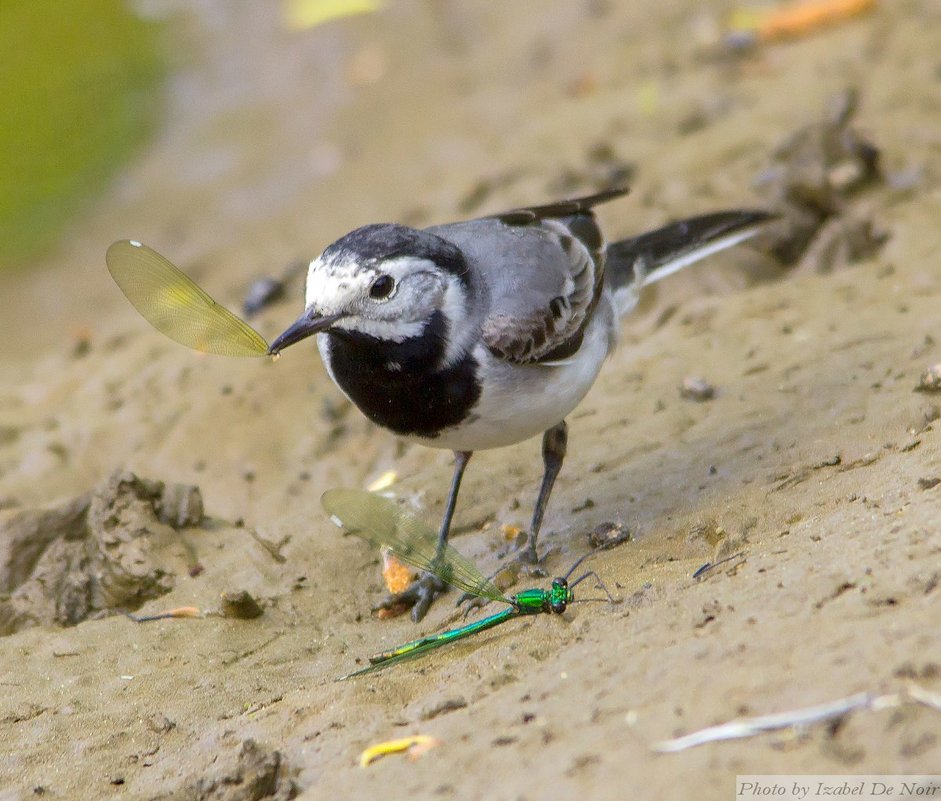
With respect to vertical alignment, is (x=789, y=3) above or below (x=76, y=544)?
above

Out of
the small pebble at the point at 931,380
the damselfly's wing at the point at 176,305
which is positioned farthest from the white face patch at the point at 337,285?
the small pebble at the point at 931,380

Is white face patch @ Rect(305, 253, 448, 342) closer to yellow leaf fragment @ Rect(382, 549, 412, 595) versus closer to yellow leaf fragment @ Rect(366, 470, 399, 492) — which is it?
yellow leaf fragment @ Rect(382, 549, 412, 595)

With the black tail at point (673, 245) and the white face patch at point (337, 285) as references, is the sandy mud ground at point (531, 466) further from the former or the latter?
the white face patch at point (337, 285)

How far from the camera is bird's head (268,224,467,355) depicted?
15.9 feet

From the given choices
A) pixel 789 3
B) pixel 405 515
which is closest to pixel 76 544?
pixel 405 515

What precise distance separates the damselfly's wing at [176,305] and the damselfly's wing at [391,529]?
820 millimetres

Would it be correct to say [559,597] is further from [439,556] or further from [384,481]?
[384,481]

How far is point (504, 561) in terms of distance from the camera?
5.87 metres

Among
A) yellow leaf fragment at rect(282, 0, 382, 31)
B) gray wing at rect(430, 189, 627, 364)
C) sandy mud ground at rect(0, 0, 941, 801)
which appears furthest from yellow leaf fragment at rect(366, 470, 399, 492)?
yellow leaf fragment at rect(282, 0, 382, 31)

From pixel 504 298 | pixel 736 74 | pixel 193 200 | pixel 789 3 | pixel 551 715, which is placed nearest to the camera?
pixel 551 715

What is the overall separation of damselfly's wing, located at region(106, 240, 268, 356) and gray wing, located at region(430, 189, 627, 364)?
3.59ft

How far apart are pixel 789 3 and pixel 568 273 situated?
6.62 meters

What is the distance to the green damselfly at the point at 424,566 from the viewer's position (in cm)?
480

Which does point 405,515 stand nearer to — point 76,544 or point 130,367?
point 76,544
